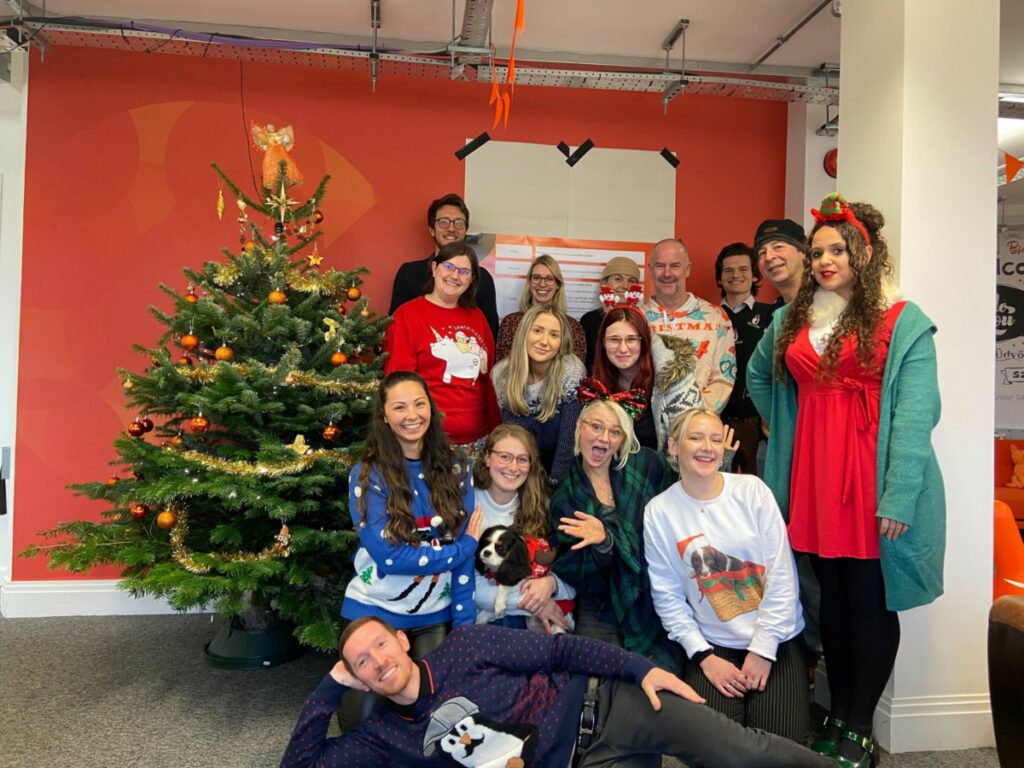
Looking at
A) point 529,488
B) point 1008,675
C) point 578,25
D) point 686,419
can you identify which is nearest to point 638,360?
point 686,419

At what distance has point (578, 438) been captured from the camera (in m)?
2.50

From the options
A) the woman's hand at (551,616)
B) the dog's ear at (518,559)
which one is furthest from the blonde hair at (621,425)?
the woman's hand at (551,616)

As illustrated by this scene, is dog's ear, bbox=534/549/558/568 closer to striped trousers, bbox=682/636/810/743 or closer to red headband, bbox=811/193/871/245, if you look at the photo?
striped trousers, bbox=682/636/810/743

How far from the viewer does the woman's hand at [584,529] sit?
2.31m

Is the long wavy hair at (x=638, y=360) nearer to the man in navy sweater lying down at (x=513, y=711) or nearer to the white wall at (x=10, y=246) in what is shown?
the man in navy sweater lying down at (x=513, y=711)

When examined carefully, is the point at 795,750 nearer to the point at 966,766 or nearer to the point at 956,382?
the point at 966,766

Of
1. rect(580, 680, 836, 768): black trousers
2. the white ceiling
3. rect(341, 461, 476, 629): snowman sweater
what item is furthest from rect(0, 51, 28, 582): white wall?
rect(580, 680, 836, 768): black trousers

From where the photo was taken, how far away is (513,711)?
1945 millimetres

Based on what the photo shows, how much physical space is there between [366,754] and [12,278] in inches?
135

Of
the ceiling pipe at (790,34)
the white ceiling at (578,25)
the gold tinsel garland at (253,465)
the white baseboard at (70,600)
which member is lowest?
the white baseboard at (70,600)

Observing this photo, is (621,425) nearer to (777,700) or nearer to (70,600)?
(777,700)

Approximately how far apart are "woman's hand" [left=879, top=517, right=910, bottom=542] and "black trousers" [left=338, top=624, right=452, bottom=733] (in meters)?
1.38

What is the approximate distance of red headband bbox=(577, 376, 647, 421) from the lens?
2639 millimetres

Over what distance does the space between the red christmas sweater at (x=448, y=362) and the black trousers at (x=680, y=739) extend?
1.33 metres
